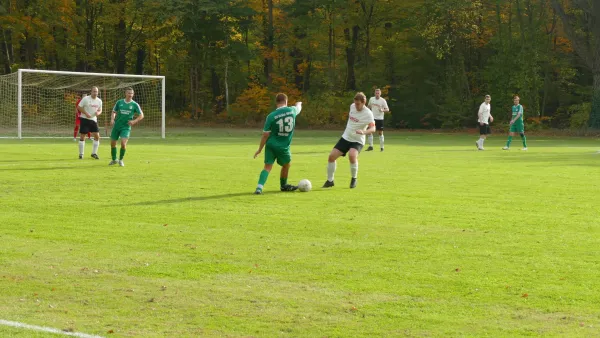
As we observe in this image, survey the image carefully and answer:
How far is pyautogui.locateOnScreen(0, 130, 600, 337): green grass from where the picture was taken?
7.06 m

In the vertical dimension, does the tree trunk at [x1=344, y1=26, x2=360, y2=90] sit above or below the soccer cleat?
above

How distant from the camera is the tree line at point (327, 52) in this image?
186 feet

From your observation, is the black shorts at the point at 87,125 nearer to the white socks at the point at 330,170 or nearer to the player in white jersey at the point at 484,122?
the white socks at the point at 330,170

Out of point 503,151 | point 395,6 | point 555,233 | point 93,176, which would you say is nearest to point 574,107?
point 395,6

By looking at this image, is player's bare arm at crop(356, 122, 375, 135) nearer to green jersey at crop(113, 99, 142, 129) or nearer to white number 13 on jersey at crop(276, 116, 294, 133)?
white number 13 on jersey at crop(276, 116, 294, 133)

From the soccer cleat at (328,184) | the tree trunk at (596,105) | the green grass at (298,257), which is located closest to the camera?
the green grass at (298,257)

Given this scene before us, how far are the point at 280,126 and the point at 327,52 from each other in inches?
1965

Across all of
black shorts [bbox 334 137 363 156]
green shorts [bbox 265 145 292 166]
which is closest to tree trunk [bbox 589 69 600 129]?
black shorts [bbox 334 137 363 156]

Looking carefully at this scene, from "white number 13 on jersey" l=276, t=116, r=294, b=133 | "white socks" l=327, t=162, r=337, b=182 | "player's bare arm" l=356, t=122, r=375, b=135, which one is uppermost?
"white number 13 on jersey" l=276, t=116, r=294, b=133

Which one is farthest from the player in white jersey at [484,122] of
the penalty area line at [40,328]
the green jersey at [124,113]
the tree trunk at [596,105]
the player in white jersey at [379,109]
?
the penalty area line at [40,328]

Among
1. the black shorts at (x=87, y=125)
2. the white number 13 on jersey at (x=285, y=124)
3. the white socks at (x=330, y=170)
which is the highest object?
the white number 13 on jersey at (x=285, y=124)

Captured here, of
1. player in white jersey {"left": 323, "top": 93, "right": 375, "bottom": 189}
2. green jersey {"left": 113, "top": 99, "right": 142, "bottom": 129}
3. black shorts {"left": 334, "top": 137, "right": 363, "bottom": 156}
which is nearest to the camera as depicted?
player in white jersey {"left": 323, "top": 93, "right": 375, "bottom": 189}

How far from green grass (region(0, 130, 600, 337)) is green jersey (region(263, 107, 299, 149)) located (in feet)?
3.25

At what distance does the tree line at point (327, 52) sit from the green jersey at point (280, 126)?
3991cm
